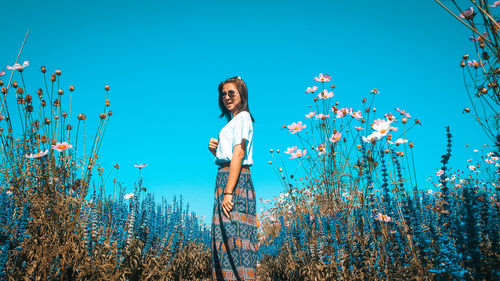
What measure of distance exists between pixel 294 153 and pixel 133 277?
248cm

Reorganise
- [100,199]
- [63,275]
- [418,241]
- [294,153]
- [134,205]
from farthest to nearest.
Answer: [294,153] < [100,199] < [134,205] < [63,275] < [418,241]

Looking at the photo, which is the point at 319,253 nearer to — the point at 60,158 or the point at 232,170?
the point at 232,170

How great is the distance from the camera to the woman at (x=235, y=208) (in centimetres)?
229

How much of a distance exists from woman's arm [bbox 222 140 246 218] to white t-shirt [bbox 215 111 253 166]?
0.07 m

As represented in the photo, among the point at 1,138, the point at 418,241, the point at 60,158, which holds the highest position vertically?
the point at 1,138

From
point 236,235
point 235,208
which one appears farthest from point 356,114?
point 236,235

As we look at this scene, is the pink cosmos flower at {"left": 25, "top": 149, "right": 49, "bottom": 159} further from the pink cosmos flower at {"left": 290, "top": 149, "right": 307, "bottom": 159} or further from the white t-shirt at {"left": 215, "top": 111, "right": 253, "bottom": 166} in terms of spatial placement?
the pink cosmos flower at {"left": 290, "top": 149, "right": 307, "bottom": 159}

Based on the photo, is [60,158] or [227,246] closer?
[227,246]

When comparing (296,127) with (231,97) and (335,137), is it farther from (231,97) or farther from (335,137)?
(231,97)

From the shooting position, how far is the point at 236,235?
2.32 meters

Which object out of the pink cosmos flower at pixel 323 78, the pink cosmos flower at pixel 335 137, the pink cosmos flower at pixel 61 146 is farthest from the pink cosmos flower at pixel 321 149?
the pink cosmos flower at pixel 61 146

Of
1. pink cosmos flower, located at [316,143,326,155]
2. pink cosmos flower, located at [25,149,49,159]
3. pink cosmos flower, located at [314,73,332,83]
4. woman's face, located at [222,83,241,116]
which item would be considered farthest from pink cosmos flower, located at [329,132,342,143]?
pink cosmos flower, located at [25,149,49,159]

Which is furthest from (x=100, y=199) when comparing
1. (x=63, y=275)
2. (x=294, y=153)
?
(x=294, y=153)

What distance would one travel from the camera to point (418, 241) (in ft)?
5.46
